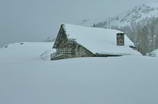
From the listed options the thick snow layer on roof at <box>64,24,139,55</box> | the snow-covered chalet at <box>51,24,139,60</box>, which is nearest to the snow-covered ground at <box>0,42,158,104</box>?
the snow-covered chalet at <box>51,24,139,60</box>

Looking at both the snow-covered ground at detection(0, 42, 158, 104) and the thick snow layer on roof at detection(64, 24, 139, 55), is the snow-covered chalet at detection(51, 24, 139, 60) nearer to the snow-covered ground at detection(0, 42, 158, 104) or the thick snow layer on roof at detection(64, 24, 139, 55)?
the thick snow layer on roof at detection(64, 24, 139, 55)

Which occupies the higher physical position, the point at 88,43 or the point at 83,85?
the point at 88,43

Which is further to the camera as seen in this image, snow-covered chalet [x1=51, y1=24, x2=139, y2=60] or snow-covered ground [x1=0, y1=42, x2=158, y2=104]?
snow-covered chalet [x1=51, y1=24, x2=139, y2=60]

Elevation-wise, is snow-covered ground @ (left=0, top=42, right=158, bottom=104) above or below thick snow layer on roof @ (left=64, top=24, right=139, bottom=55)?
below

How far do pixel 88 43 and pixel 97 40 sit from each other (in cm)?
250

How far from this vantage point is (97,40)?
3362 cm

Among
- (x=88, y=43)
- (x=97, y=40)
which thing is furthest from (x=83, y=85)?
(x=97, y=40)

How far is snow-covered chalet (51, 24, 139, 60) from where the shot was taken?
101 ft

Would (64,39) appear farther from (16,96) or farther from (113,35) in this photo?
(16,96)

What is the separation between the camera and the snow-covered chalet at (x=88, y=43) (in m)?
30.8

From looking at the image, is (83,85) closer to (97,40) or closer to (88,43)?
(88,43)

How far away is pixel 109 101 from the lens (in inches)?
217

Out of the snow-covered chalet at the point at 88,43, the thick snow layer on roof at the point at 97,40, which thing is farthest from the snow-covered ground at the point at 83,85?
the thick snow layer on roof at the point at 97,40

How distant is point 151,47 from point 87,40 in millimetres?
40781
